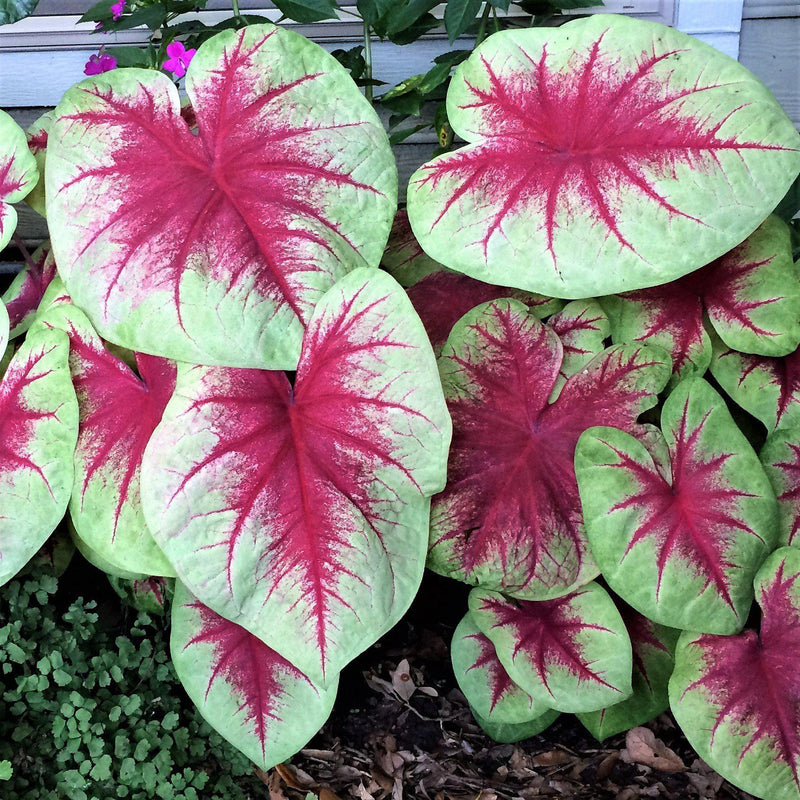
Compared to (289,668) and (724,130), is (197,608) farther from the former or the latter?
(724,130)

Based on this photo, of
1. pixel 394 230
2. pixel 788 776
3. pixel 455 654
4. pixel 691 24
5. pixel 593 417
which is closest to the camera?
pixel 788 776

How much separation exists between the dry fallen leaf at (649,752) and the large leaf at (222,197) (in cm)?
103

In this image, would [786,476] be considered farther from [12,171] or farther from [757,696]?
[12,171]

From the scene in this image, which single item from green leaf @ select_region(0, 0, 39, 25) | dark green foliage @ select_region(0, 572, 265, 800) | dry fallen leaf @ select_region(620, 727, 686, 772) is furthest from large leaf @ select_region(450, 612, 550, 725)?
green leaf @ select_region(0, 0, 39, 25)

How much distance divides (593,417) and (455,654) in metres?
0.52

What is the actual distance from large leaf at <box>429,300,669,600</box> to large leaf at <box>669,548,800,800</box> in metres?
0.22

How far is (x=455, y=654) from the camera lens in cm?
142

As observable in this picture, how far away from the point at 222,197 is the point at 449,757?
1.14 metres

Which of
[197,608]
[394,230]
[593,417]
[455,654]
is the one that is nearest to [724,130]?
[593,417]

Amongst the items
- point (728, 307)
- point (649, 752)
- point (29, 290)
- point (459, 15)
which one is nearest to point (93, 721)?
point (29, 290)

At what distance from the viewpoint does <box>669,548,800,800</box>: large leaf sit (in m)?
1.07

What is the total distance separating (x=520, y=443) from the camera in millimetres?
1235

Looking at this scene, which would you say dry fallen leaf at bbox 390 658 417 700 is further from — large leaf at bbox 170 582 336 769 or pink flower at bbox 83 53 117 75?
pink flower at bbox 83 53 117 75

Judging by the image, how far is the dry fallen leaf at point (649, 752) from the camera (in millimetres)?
1482
